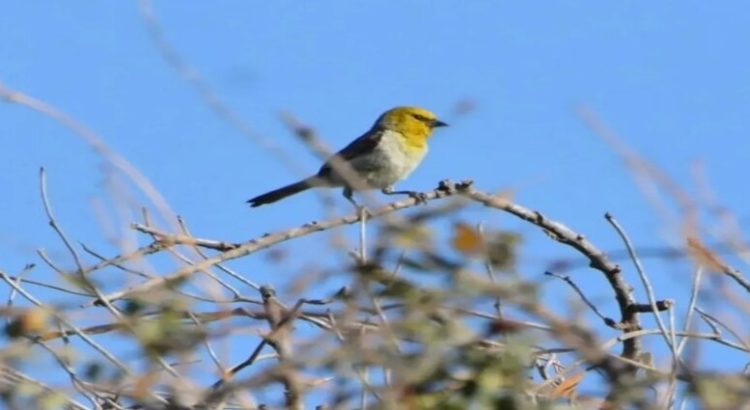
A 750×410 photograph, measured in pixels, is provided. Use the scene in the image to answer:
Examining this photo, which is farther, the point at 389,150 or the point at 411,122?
the point at 411,122

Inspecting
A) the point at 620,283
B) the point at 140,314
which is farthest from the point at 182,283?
the point at 620,283

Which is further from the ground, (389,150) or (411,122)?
(411,122)

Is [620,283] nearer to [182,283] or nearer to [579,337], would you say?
[182,283]

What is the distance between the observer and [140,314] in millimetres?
2648

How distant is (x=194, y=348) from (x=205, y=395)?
115 mm

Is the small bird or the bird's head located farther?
the bird's head

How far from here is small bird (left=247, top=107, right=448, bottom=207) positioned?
30.2 ft

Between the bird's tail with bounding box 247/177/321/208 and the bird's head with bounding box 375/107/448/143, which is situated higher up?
the bird's head with bounding box 375/107/448/143

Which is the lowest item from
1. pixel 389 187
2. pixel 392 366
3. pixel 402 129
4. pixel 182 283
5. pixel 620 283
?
pixel 392 366

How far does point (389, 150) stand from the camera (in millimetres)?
9336

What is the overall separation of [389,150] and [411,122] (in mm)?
662

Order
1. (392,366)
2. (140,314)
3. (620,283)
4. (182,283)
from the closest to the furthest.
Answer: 1. (392,366)
2. (140,314)
3. (182,283)
4. (620,283)

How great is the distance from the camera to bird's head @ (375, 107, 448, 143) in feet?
32.2

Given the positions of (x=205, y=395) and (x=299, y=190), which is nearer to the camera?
(x=205, y=395)
